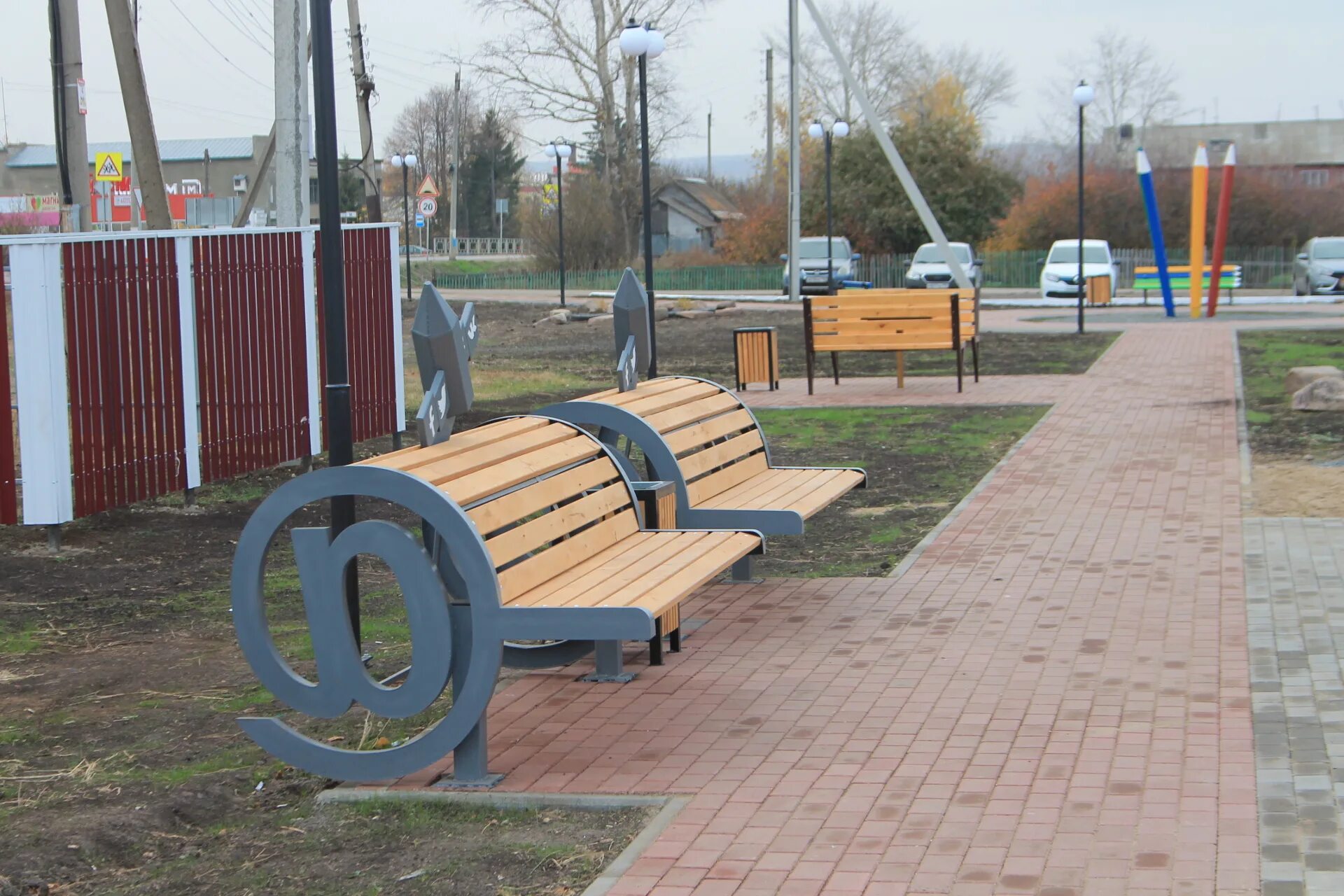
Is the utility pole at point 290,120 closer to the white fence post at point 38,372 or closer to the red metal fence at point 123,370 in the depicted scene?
the red metal fence at point 123,370

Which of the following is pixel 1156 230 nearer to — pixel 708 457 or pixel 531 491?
pixel 708 457

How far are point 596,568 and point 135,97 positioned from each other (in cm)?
1210

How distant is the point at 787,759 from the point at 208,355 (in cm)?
667

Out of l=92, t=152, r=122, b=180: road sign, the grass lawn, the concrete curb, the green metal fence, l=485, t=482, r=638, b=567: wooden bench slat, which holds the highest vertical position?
l=92, t=152, r=122, b=180: road sign

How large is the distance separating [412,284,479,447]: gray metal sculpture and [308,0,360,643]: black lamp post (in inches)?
13.4

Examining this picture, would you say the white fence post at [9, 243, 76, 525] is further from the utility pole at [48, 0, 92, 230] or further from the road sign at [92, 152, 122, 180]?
the road sign at [92, 152, 122, 180]

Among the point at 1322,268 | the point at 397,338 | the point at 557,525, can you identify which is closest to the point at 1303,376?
the point at 397,338

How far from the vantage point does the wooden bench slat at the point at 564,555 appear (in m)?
5.01

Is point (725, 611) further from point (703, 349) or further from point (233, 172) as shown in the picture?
point (233, 172)

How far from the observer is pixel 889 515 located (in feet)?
32.3

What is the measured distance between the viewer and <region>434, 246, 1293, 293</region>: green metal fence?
47.8 metres

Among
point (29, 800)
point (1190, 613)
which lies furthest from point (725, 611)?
point (29, 800)

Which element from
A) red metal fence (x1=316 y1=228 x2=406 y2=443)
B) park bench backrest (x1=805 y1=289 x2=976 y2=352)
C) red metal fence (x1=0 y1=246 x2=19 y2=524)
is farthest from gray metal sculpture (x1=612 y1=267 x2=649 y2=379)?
park bench backrest (x1=805 y1=289 x2=976 y2=352)

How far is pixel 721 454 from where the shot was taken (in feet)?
25.5
